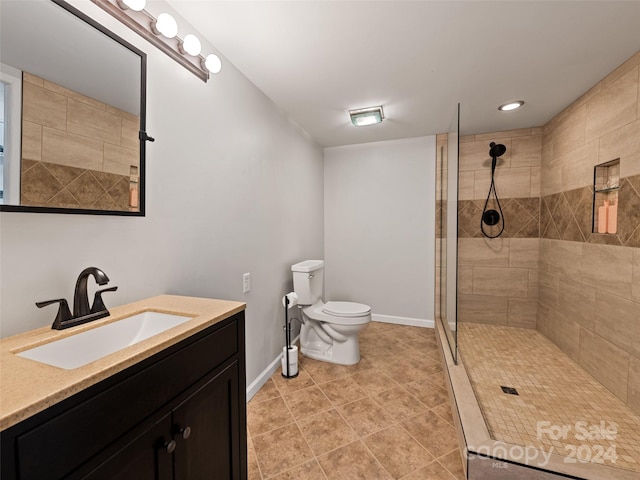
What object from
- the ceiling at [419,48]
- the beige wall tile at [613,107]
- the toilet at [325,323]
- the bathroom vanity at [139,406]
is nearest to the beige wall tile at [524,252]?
the beige wall tile at [613,107]

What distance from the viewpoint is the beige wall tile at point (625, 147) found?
1.68 meters

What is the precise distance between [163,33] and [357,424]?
2.26m

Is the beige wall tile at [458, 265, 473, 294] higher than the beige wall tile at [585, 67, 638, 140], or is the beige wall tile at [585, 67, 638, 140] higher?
the beige wall tile at [585, 67, 638, 140]

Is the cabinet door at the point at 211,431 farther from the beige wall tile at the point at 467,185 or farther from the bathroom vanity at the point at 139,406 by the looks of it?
the beige wall tile at the point at 467,185

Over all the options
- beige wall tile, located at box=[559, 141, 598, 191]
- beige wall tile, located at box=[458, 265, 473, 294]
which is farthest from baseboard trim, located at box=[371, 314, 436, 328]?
beige wall tile, located at box=[559, 141, 598, 191]

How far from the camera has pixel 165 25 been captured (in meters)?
1.19

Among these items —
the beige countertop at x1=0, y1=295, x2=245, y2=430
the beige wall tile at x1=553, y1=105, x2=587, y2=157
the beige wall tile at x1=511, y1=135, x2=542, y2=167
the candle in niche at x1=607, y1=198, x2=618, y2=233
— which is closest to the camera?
the beige countertop at x1=0, y1=295, x2=245, y2=430

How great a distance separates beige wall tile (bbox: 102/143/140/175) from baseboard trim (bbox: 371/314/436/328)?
9.81ft

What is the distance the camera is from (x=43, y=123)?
897 millimetres

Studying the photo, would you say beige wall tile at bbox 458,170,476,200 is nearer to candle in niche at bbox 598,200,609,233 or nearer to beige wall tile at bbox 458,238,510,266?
beige wall tile at bbox 458,238,510,266

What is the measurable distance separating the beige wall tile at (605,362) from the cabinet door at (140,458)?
252 centimetres

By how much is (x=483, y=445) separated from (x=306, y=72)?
2.34 m

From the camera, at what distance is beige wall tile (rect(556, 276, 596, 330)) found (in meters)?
2.08

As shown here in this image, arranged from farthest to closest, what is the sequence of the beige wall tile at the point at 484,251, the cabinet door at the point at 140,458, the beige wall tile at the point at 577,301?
the beige wall tile at the point at 484,251, the beige wall tile at the point at 577,301, the cabinet door at the point at 140,458
